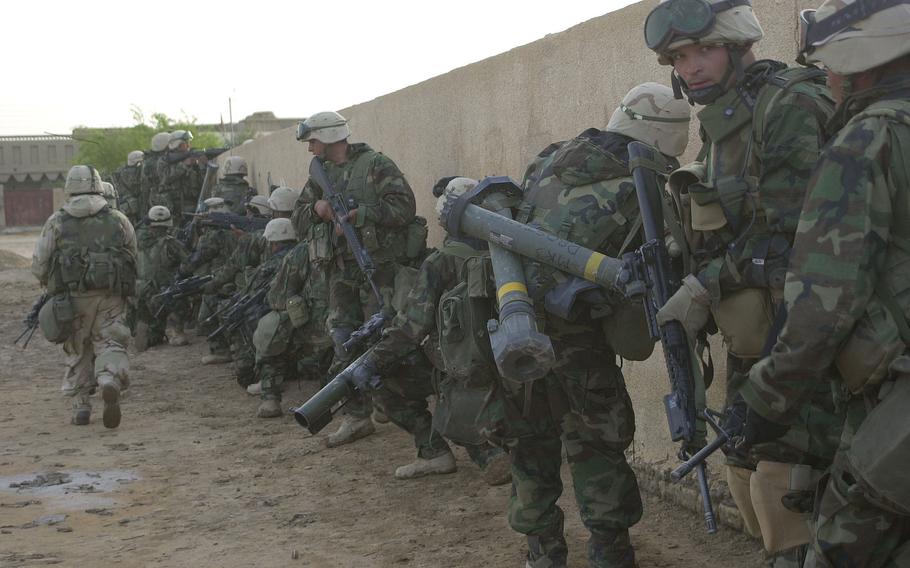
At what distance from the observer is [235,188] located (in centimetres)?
1316

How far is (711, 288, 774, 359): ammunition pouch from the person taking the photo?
9.46 feet

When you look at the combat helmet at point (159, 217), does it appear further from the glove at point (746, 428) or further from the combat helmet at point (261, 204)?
the glove at point (746, 428)

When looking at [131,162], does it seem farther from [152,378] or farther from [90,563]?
[90,563]

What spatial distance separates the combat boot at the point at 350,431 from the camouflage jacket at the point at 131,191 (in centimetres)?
908

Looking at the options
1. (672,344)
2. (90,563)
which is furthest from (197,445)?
(672,344)

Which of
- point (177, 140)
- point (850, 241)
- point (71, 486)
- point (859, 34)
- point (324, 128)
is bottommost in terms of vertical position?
point (71, 486)

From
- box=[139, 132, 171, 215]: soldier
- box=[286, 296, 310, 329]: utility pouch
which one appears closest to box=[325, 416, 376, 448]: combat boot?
box=[286, 296, 310, 329]: utility pouch

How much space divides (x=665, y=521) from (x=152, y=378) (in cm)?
674

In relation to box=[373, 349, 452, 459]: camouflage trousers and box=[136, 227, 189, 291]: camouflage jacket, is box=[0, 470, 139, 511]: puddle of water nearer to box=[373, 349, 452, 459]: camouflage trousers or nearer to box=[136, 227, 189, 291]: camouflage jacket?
box=[373, 349, 452, 459]: camouflage trousers

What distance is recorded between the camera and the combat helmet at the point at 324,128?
7121mm

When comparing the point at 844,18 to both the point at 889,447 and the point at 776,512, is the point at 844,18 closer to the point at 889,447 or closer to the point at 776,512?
the point at 889,447

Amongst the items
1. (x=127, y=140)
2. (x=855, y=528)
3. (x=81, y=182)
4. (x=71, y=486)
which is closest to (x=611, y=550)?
(x=855, y=528)

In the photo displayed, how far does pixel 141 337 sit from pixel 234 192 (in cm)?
210

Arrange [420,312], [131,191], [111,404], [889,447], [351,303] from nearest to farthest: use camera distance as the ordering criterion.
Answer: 1. [889,447]
2. [420,312]
3. [351,303]
4. [111,404]
5. [131,191]
